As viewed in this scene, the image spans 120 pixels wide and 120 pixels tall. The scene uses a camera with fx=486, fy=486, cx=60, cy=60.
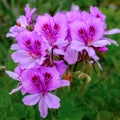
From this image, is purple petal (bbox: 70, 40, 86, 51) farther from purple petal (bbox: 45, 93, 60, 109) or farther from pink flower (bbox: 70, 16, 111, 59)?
purple petal (bbox: 45, 93, 60, 109)

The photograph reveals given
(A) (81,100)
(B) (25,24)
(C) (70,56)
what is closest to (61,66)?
(C) (70,56)

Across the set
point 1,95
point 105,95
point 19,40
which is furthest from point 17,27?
point 105,95

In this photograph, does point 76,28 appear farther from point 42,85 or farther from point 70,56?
point 42,85

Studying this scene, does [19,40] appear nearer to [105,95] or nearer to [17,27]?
[17,27]

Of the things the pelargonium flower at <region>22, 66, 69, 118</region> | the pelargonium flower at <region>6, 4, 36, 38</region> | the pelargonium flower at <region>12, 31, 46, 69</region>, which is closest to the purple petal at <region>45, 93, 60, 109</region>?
the pelargonium flower at <region>22, 66, 69, 118</region>

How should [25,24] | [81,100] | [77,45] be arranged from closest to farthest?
[77,45] → [25,24] → [81,100]

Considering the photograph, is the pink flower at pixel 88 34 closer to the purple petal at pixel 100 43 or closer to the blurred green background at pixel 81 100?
the purple petal at pixel 100 43
